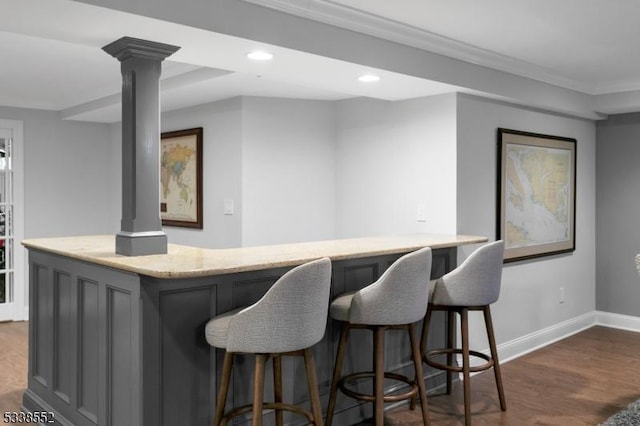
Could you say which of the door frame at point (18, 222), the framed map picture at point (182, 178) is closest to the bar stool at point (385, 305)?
the framed map picture at point (182, 178)

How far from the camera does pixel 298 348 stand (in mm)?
2387

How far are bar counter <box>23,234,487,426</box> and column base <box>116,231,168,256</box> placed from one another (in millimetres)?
84

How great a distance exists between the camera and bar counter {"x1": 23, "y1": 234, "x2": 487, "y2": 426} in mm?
2422

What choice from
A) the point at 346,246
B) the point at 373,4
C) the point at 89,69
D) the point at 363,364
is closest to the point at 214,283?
the point at 346,246

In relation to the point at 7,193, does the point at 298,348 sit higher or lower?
lower

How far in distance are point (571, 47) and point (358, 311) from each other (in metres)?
2.30

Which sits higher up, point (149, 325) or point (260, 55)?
point (260, 55)

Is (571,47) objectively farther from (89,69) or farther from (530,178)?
(89,69)

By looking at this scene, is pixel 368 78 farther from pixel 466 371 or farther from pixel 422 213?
pixel 466 371

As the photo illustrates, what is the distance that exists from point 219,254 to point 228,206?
2.04m

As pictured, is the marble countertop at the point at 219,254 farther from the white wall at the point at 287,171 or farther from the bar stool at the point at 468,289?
the white wall at the point at 287,171

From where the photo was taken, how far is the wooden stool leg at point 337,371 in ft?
9.73

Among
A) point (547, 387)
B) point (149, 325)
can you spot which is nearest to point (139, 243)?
point (149, 325)

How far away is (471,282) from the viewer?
3225mm
